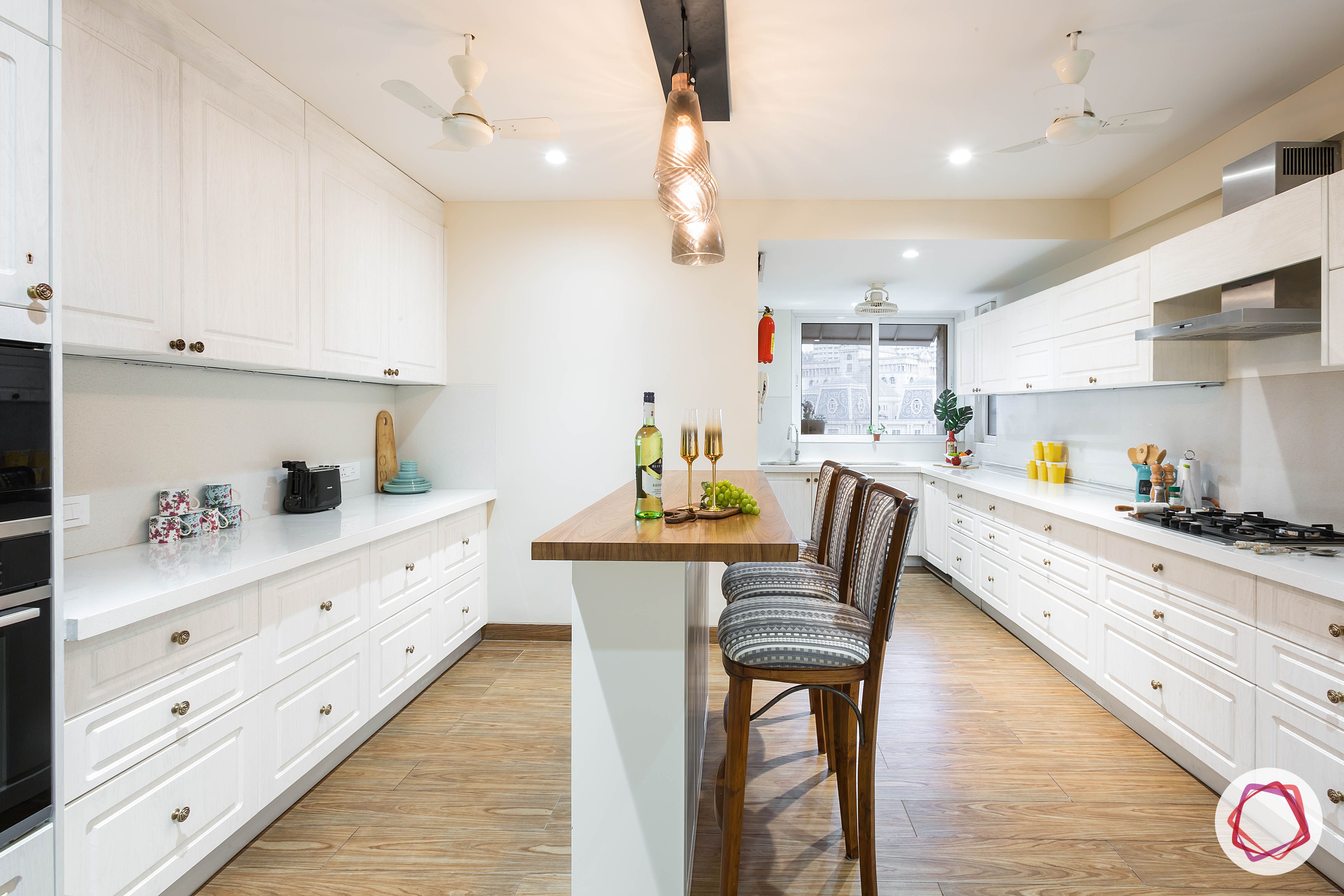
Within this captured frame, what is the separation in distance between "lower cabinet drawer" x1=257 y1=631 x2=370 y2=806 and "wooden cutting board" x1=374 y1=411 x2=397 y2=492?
1.31 metres

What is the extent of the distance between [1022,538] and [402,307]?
3656 millimetres

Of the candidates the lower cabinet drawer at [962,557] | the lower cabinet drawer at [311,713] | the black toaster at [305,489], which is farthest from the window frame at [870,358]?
the lower cabinet drawer at [311,713]

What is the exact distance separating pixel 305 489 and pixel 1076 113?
3.35 m

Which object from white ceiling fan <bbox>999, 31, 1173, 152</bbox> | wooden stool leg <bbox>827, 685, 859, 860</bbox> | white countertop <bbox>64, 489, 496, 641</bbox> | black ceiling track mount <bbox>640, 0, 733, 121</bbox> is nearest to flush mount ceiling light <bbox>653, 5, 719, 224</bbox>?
black ceiling track mount <bbox>640, 0, 733, 121</bbox>

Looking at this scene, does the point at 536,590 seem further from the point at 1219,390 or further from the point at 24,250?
the point at 1219,390

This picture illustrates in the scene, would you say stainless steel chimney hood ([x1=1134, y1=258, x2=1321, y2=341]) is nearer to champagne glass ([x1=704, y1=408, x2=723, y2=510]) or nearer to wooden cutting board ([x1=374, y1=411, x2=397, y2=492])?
champagne glass ([x1=704, y1=408, x2=723, y2=510])

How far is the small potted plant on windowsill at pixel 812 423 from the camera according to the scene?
617 cm

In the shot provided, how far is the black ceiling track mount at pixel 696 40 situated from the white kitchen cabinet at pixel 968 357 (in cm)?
342

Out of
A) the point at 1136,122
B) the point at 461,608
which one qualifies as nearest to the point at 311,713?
the point at 461,608

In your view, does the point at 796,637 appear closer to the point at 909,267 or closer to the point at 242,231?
the point at 242,231

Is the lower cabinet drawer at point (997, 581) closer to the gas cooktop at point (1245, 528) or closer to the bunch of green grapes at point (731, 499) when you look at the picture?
the gas cooktop at point (1245, 528)

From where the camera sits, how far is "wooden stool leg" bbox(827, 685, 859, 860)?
180cm

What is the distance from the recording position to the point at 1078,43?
217cm

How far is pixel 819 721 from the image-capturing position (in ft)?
7.91
